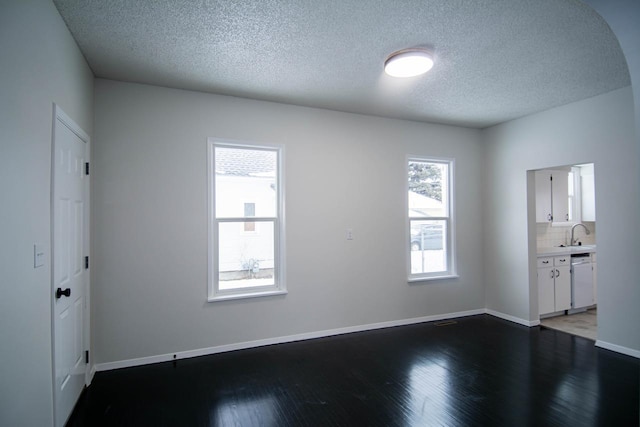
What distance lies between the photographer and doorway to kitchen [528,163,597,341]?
14.8ft

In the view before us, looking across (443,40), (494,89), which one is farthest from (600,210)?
(443,40)

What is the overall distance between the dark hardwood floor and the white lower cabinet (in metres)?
0.83

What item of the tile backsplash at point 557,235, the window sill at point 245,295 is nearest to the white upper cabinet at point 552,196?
the tile backsplash at point 557,235

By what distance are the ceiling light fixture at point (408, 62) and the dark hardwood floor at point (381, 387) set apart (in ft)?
8.75

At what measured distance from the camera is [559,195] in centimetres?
505

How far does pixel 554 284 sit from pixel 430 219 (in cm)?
192

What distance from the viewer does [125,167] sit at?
3250mm

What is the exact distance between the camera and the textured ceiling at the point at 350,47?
220cm

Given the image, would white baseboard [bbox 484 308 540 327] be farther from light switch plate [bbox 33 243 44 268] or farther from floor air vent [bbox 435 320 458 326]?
light switch plate [bbox 33 243 44 268]

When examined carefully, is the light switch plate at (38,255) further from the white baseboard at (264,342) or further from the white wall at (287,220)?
the white baseboard at (264,342)

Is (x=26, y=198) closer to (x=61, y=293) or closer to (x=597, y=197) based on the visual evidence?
(x=61, y=293)

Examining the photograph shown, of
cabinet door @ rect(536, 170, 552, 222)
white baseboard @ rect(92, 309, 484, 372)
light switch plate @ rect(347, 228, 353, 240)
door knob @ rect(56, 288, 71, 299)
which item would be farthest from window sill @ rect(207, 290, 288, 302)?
cabinet door @ rect(536, 170, 552, 222)

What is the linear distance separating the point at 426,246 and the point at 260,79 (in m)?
3.10

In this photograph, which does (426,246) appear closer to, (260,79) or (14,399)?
(260,79)
